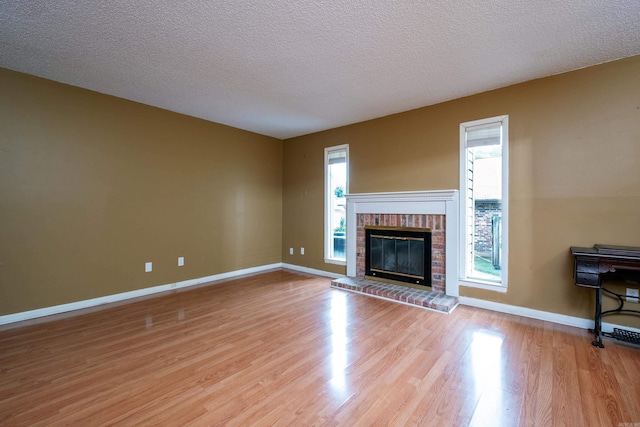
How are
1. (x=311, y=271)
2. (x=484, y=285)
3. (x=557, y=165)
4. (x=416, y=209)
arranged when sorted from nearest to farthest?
(x=557, y=165)
(x=484, y=285)
(x=416, y=209)
(x=311, y=271)

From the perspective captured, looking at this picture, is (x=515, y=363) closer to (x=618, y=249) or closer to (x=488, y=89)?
(x=618, y=249)

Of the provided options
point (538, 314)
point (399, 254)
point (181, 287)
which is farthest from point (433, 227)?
point (181, 287)

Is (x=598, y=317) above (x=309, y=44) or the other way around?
the other way around

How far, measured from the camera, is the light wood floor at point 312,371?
1606 millimetres

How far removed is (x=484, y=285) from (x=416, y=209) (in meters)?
1.22

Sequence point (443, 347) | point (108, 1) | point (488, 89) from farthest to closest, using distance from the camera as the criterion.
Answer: point (488, 89), point (443, 347), point (108, 1)

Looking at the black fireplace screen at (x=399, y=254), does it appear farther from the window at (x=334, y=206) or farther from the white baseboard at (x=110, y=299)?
the white baseboard at (x=110, y=299)

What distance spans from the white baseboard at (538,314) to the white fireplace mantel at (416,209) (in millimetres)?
233

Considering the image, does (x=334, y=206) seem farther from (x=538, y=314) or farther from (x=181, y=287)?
(x=538, y=314)

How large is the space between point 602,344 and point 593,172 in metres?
1.57

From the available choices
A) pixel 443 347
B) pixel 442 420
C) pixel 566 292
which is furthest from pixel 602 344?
pixel 442 420

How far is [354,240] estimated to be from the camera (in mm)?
4488

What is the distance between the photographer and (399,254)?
13.2 ft

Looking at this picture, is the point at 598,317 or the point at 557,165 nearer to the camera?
the point at 598,317
